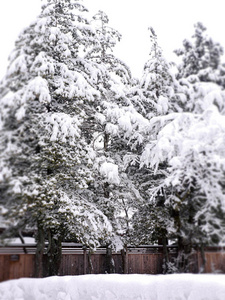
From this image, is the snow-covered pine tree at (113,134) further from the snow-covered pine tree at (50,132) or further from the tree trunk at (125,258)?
the snow-covered pine tree at (50,132)

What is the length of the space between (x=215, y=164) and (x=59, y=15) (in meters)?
5.88

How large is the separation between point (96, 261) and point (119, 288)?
480 cm

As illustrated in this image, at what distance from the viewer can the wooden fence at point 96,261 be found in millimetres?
4555

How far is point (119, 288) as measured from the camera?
233 inches

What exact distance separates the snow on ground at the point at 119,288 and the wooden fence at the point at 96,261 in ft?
0.45

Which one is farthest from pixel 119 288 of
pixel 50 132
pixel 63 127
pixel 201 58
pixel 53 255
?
pixel 201 58

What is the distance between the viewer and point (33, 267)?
18.7 ft

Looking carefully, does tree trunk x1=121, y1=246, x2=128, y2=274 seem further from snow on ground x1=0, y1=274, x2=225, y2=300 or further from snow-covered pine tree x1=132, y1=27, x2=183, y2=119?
snow-covered pine tree x1=132, y1=27, x2=183, y2=119

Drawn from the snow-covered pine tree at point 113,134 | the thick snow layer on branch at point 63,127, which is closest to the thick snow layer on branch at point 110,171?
the snow-covered pine tree at point 113,134

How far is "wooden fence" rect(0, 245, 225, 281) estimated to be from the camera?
4.55 metres

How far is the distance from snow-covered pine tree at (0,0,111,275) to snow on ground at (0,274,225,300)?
1.56ft

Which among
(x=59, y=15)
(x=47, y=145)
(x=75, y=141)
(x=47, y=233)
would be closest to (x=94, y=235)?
(x=47, y=233)

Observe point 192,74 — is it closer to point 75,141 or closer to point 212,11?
point 212,11

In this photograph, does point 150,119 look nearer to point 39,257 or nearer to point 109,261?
point 39,257
